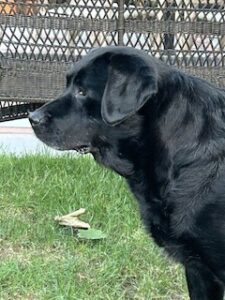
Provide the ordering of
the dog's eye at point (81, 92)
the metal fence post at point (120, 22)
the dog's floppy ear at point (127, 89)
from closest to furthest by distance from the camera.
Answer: the dog's floppy ear at point (127, 89) < the dog's eye at point (81, 92) < the metal fence post at point (120, 22)

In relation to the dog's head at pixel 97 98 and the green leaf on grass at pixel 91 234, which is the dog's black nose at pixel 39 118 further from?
the green leaf on grass at pixel 91 234

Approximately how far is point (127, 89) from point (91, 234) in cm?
143

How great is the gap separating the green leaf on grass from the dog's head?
1019 millimetres

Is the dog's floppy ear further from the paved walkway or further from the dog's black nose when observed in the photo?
the paved walkway

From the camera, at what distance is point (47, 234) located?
14.1 ft

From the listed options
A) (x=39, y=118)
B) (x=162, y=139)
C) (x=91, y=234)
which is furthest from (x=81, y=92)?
(x=91, y=234)

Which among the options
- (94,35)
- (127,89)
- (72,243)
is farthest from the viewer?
(94,35)

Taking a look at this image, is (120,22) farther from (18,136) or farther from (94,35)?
(18,136)

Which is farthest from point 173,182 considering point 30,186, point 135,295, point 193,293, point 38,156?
point 38,156

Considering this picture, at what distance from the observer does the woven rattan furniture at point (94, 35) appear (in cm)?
484

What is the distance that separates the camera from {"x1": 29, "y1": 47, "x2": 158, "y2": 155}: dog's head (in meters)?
3.02

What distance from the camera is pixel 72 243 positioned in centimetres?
423

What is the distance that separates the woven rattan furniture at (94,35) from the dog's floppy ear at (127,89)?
69.2 inches

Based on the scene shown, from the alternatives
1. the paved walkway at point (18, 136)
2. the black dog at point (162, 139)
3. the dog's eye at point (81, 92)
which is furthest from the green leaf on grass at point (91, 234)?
the paved walkway at point (18, 136)
